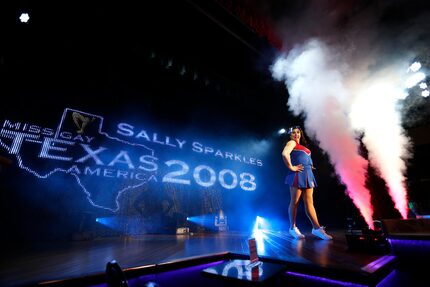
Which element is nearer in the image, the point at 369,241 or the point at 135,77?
the point at 369,241

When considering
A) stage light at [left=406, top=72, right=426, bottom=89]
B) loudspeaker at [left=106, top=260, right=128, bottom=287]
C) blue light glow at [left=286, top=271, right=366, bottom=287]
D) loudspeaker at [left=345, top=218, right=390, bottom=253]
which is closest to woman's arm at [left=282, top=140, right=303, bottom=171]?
loudspeaker at [left=345, top=218, right=390, bottom=253]

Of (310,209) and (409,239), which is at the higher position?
(310,209)

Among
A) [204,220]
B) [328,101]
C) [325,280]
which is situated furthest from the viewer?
[204,220]

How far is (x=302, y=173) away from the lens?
4105 mm

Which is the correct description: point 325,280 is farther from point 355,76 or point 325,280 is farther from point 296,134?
point 355,76

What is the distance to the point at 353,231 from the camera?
284 centimetres

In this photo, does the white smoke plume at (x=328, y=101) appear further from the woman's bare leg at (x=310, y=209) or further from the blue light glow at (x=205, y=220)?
the blue light glow at (x=205, y=220)

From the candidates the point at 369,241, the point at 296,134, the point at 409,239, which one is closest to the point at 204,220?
the point at 296,134

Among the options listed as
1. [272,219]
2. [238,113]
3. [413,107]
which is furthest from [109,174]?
[413,107]

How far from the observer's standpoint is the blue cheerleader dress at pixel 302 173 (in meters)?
4.04

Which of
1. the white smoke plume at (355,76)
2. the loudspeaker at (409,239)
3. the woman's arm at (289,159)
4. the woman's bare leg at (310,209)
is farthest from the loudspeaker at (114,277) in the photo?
the white smoke plume at (355,76)

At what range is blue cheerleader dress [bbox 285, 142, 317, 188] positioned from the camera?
4043 mm

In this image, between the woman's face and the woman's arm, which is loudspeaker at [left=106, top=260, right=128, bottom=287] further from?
the woman's face

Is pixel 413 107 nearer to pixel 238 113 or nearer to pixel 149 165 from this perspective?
pixel 238 113
